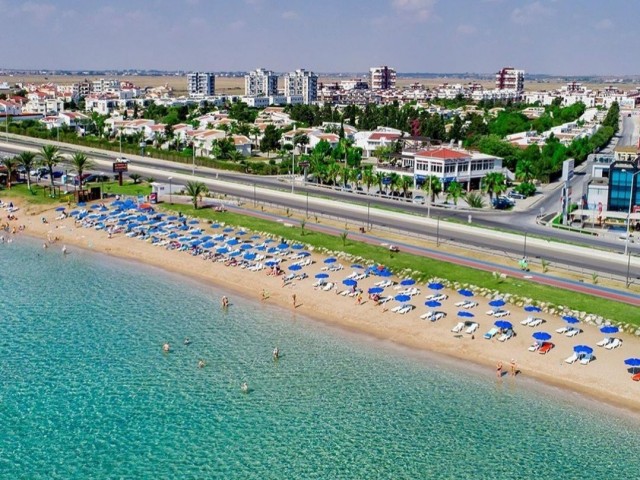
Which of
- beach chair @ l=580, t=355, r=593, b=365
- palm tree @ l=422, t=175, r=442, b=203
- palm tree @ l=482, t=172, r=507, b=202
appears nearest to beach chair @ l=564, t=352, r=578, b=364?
beach chair @ l=580, t=355, r=593, b=365

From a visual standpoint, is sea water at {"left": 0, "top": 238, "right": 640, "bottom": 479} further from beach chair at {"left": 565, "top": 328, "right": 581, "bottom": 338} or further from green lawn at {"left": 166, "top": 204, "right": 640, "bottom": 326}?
green lawn at {"left": 166, "top": 204, "right": 640, "bottom": 326}

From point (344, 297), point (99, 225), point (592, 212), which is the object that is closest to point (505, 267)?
point (344, 297)

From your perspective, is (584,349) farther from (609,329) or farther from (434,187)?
(434,187)

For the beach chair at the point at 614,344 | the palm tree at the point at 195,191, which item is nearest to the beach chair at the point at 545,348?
the beach chair at the point at 614,344

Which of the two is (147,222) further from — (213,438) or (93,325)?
(213,438)

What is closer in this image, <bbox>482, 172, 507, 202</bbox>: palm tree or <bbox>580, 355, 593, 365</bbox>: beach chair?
<bbox>580, 355, 593, 365</bbox>: beach chair

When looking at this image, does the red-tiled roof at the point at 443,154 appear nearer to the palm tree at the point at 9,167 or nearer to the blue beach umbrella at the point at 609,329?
the blue beach umbrella at the point at 609,329
